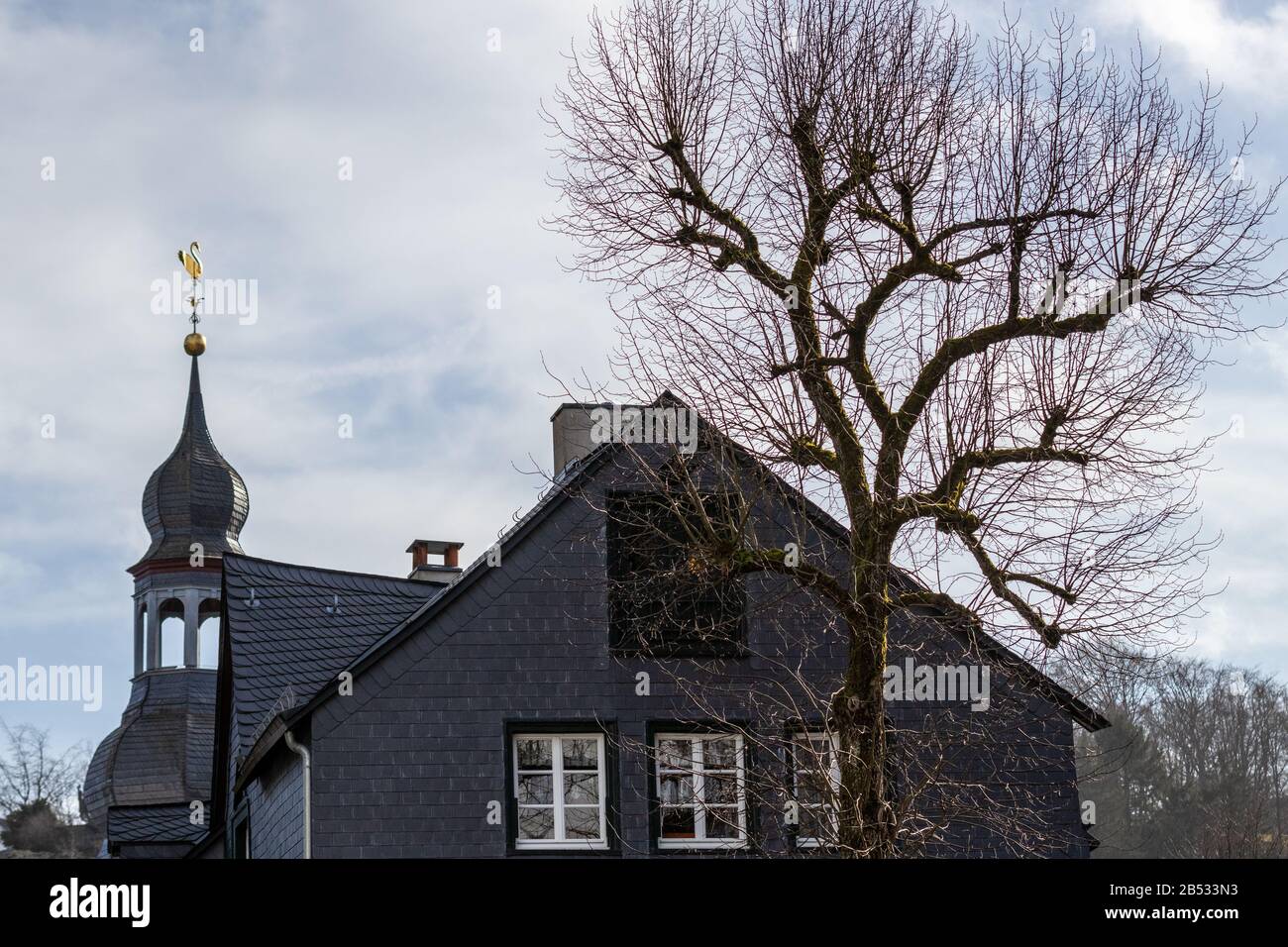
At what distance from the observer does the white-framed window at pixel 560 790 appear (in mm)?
19844

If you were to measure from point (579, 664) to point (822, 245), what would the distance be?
727cm

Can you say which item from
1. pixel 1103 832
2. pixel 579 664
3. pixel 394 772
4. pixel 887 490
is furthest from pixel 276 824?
pixel 1103 832

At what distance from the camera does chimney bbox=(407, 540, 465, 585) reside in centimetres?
3089

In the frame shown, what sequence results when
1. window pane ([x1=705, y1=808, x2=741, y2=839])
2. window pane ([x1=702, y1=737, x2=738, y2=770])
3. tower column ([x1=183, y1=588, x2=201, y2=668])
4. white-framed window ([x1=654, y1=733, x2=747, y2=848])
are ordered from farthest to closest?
tower column ([x1=183, y1=588, x2=201, y2=668]) → window pane ([x1=705, y1=808, x2=741, y2=839]) → white-framed window ([x1=654, y1=733, x2=747, y2=848]) → window pane ([x1=702, y1=737, x2=738, y2=770])

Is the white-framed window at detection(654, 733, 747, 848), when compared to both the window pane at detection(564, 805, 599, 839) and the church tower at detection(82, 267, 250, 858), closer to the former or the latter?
the window pane at detection(564, 805, 599, 839)

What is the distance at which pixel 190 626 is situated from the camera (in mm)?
50031

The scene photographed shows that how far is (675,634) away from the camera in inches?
821

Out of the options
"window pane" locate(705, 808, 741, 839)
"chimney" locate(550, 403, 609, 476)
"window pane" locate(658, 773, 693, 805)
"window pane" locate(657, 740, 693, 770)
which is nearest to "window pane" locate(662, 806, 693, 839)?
"window pane" locate(658, 773, 693, 805)

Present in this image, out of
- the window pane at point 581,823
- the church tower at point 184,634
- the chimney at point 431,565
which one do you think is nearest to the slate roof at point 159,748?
the church tower at point 184,634

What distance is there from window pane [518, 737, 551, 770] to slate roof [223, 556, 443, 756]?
14.8ft

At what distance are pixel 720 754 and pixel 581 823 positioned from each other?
6.10 feet

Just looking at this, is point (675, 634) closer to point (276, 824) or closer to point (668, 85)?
point (276, 824)

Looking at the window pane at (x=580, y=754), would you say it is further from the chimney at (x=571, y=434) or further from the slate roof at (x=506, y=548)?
the chimney at (x=571, y=434)
